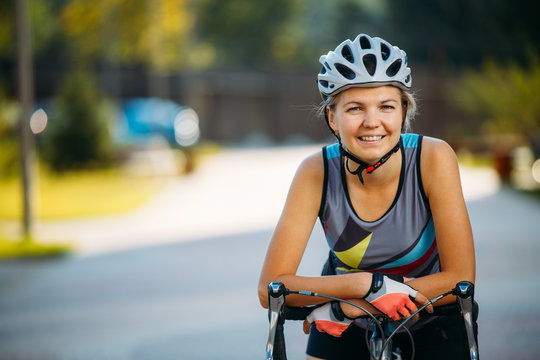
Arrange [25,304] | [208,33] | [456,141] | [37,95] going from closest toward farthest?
1. [25,304]
2. [456,141]
3. [37,95]
4. [208,33]

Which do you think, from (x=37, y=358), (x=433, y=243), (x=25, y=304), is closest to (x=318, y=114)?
(x=433, y=243)

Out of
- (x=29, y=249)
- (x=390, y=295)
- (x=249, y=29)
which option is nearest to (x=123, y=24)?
(x=249, y=29)

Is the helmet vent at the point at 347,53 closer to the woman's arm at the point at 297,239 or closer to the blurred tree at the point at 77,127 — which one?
the woman's arm at the point at 297,239

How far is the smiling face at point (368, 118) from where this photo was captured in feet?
9.48

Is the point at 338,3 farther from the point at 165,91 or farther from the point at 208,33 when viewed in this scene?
the point at 165,91

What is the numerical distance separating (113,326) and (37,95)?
124ft

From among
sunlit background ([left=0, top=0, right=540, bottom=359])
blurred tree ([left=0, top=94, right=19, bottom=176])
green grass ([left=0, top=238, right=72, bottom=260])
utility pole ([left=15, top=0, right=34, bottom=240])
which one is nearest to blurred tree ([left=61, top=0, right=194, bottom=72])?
sunlit background ([left=0, top=0, right=540, bottom=359])

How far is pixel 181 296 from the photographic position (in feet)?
27.4

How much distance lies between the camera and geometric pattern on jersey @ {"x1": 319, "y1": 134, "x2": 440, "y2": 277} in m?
2.93

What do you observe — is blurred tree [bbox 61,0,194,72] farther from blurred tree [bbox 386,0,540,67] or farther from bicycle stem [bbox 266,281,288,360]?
bicycle stem [bbox 266,281,288,360]

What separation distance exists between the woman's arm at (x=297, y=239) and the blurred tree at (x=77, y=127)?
23.2 m

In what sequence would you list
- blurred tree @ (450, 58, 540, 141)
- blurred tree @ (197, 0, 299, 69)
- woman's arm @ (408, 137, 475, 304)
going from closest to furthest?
woman's arm @ (408, 137, 475, 304) → blurred tree @ (450, 58, 540, 141) → blurred tree @ (197, 0, 299, 69)

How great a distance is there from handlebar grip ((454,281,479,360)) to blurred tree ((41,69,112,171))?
2373cm

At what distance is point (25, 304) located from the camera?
8.19m
